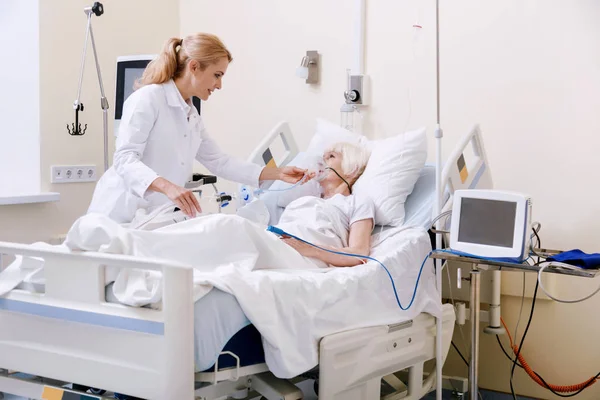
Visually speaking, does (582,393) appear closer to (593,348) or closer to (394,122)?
(593,348)

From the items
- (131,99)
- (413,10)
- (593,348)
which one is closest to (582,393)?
(593,348)

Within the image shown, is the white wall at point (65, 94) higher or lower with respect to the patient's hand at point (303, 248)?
higher

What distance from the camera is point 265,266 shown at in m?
2.45

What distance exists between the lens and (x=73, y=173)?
4.01 meters

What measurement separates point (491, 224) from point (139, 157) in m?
1.30

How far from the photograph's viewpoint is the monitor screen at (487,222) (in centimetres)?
243

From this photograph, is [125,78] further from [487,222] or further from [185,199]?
[487,222]

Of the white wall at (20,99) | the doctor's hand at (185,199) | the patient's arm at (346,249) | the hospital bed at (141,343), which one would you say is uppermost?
the white wall at (20,99)

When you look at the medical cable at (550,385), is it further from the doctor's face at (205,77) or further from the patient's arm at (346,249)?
the doctor's face at (205,77)

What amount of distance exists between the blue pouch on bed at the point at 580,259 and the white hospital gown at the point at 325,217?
0.79m

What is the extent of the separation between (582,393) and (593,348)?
21cm

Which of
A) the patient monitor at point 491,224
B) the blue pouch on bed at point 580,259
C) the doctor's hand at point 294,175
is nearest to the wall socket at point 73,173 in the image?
the doctor's hand at point 294,175

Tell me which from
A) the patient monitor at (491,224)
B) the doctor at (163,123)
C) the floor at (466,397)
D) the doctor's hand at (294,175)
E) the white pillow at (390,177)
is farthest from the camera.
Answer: the floor at (466,397)

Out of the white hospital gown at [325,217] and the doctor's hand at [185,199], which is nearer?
the doctor's hand at [185,199]
